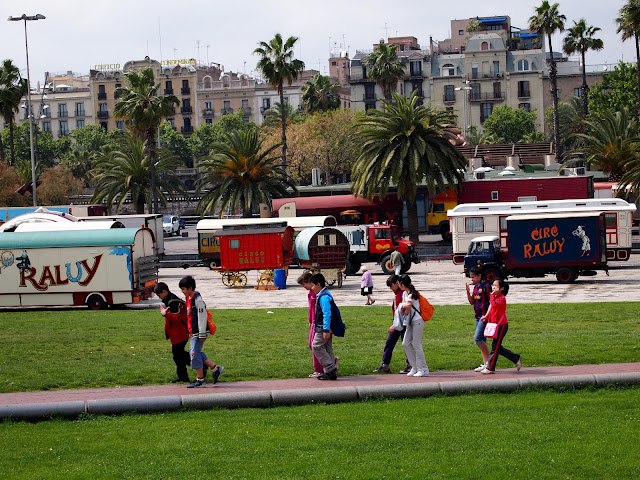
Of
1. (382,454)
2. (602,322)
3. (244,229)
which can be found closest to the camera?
(382,454)

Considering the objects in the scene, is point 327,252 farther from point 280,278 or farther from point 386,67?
point 386,67

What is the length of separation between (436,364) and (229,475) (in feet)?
22.6

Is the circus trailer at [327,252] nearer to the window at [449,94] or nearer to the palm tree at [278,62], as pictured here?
the palm tree at [278,62]

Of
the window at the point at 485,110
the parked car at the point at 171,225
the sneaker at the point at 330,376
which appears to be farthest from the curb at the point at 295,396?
the window at the point at 485,110

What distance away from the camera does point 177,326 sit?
48.6ft

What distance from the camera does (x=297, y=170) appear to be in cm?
9725

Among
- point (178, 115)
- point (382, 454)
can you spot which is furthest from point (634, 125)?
point (178, 115)

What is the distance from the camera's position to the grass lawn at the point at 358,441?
967 cm

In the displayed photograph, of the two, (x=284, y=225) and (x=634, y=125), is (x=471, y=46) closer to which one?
(x=634, y=125)

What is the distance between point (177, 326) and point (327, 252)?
24407 mm

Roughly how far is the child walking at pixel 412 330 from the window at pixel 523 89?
4657 inches

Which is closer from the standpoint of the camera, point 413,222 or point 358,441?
point 358,441

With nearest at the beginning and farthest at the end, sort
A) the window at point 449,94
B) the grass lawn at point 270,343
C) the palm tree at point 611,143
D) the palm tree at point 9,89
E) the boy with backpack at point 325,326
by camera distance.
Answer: the boy with backpack at point 325,326 → the grass lawn at point 270,343 → the palm tree at point 611,143 → the palm tree at point 9,89 → the window at point 449,94

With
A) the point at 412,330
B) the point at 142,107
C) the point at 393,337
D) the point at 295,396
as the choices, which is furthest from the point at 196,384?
the point at 142,107
